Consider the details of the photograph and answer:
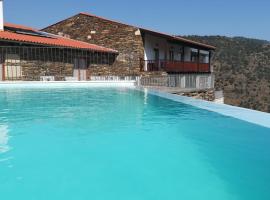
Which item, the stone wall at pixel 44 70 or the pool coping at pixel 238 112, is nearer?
the pool coping at pixel 238 112

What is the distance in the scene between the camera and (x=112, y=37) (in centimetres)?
2506

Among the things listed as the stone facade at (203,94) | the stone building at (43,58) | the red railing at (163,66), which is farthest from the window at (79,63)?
the stone facade at (203,94)

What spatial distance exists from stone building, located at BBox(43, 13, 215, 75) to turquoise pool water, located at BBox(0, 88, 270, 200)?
53.1 feet

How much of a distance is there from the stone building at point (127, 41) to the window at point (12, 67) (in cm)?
653

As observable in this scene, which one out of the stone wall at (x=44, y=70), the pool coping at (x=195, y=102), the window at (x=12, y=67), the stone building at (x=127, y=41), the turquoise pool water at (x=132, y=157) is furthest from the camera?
the stone building at (x=127, y=41)

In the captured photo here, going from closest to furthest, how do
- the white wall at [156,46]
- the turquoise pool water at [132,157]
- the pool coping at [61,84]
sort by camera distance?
the turquoise pool water at [132,157], the pool coping at [61,84], the white wall at [156,46]

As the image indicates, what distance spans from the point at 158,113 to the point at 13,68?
12302 millimetres

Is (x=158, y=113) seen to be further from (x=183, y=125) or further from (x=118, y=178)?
(x=118, y=178)

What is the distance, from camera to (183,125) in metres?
6.96

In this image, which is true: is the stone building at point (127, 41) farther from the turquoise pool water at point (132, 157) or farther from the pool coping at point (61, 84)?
the turquoise pool water at point (132, 157)

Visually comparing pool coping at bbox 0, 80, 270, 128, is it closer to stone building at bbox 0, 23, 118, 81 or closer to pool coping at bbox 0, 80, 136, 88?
pool coping at bbox 0, 80, 136, 88

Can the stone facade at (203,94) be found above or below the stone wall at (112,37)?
below

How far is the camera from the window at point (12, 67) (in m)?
18.0

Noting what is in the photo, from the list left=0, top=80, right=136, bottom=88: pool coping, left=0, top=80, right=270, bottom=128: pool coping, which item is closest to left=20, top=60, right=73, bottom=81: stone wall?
left=0, top=80, right=136, bottom=88: pool coping
